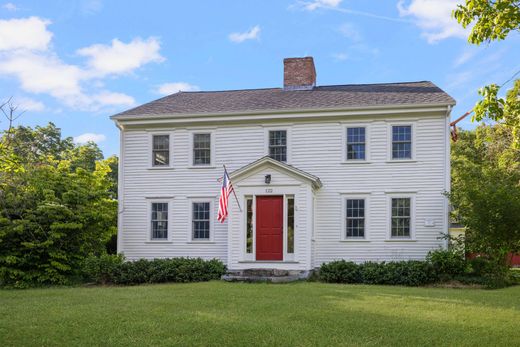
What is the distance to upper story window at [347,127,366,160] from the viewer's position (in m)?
18.7

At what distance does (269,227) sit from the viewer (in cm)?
1817

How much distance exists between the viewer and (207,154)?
19.9 m

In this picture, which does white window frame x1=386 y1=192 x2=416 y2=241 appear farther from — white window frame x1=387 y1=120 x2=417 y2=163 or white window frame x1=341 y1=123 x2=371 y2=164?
white window frame x1=341 y1=123 x2=371 y2=164

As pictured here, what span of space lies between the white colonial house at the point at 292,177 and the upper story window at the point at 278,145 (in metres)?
0.04

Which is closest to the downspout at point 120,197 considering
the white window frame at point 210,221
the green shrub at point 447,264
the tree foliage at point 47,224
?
the tree foliage at point 47,224

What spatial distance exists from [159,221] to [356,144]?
770cm

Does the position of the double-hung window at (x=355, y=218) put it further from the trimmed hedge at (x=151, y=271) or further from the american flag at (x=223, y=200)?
the trimmed hedge at (x=151, y=271)

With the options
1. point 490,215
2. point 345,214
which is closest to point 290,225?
point 345,214

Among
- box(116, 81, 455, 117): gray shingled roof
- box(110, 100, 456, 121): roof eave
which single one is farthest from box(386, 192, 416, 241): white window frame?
box(116, 81, 455, 117): gray shingled roof

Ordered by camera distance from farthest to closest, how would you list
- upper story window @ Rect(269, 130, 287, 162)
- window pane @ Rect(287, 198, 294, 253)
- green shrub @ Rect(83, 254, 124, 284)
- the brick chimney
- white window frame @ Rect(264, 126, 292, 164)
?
1. the brick chimney
2. upper story window @ Rect(269, 130, 287, 162)
3. white window frame @ Rect(264, 126, 292, 164)
4. window pane @ Rect(287, 198, 294, 253)
5. green shrub @ Rect(83, 254, 124, 284)

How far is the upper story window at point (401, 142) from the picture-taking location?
18391 millimetres

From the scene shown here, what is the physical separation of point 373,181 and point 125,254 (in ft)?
30.9

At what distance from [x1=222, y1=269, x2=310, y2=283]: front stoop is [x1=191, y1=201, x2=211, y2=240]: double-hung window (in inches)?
Answer: 92.8

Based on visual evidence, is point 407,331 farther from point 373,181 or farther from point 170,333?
point 373,181
